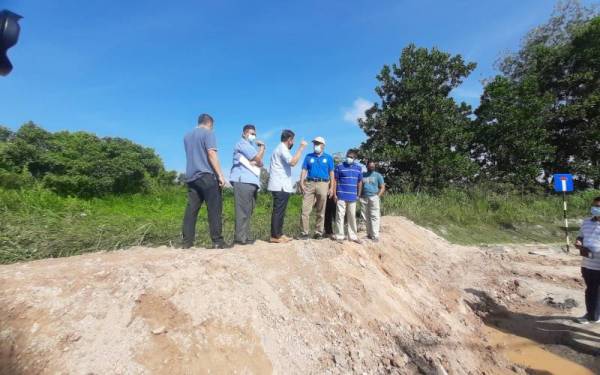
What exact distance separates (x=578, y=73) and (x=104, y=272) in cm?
2316

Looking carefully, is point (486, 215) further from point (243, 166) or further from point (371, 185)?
point (243, 166)

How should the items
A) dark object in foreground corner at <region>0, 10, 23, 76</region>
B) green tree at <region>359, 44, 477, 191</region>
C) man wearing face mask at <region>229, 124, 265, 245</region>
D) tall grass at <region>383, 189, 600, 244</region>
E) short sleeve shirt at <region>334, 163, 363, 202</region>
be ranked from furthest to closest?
green tree at <region>359, 44, 477, 191</region> → tall grass at <region>383, 189, 600, 244</region> → short sleeve shirt at <region>334, 163, 363, 202</region> → man wearing face mask at <region>229, 124, 265, 245</region> → dark object in foreground corner at <region>0, 10, 23, 76</region>

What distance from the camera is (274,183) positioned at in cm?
480

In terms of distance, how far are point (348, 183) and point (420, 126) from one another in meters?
11.2

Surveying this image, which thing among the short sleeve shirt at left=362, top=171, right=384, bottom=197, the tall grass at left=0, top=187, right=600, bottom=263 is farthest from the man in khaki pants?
the tall grass at left=0, top=187, right=600, bottom=263

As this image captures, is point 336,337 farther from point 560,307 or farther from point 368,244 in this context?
point 560,307

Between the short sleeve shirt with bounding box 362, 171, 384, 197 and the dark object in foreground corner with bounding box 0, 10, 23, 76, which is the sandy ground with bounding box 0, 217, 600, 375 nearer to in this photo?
the short sleeve shirt with bounding box 362, 171, 384, 197

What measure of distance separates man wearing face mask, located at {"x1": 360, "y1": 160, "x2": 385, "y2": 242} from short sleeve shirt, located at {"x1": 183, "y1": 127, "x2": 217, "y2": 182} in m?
3.06

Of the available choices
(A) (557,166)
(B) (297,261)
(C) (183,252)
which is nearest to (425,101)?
(A) (557,166)

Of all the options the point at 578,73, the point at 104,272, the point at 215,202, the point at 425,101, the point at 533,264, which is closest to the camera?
the point at 104,272

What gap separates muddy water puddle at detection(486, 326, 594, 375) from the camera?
3818 millimetres

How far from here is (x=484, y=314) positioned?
18.3 feet

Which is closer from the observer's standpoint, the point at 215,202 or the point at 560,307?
the point at 215,202

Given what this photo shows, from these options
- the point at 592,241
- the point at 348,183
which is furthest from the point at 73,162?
the point at 592,241
